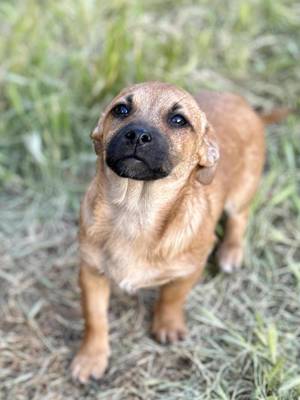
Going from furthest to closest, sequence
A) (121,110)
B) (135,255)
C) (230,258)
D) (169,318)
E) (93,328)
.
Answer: (230,258) → (169,318) → (93,328) → (135,255) → (121,110)

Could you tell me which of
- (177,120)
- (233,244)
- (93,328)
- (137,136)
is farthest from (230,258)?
(137,136)

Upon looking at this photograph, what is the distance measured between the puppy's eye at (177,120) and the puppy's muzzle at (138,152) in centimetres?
16

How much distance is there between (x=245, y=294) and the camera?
4645 mm

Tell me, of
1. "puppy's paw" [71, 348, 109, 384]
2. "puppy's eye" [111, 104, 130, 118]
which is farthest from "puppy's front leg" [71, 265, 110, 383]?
"puppy's eye" [111, 104, 130, 118]

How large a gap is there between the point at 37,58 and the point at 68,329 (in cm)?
245

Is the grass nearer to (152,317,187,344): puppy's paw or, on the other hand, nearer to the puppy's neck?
(152,317,187,344): puppy's paw

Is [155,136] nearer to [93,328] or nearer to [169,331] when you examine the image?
[93,328]

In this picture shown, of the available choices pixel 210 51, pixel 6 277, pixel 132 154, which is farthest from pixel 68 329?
pixel 210 51

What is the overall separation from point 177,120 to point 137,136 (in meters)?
0.35

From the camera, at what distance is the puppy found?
331cm

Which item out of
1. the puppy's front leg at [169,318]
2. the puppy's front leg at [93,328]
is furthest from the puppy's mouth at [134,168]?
the puppy's front leg at [169,318]

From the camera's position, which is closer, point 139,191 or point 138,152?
point 138,152

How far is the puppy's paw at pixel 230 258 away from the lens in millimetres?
4742

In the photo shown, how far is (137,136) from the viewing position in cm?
317
